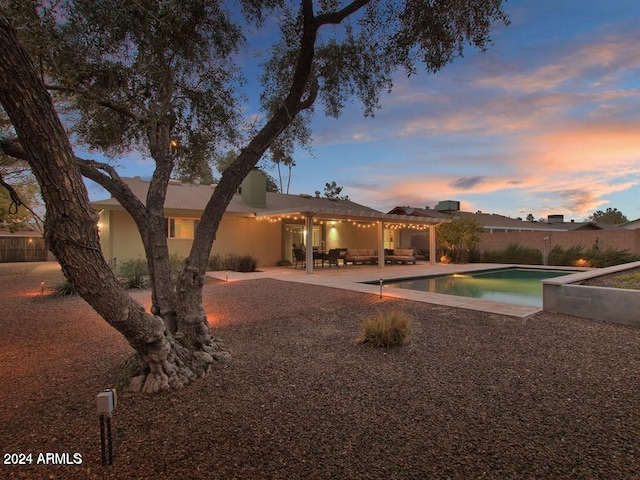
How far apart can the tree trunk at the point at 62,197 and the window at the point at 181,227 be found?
13.2 m

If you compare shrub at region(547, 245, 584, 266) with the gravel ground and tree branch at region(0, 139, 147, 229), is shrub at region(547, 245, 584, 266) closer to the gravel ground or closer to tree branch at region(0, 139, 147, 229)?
the gravel ground

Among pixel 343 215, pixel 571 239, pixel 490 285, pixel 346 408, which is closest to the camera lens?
pixel 346 408

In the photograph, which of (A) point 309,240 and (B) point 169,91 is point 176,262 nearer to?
(A) point 309,240

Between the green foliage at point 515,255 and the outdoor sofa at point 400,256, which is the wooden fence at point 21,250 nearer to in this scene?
the outdoor sofa at point 400,256

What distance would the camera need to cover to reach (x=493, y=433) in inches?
108

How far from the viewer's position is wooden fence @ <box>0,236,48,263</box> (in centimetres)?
2667

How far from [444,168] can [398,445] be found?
17.4 meters

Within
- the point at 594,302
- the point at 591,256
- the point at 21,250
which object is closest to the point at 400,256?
the point at 591,256

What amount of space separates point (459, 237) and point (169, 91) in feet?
58.1

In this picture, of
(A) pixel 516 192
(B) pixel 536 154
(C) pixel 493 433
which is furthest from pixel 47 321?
(A) pixel 516 192

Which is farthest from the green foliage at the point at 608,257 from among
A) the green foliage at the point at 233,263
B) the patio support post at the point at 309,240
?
the green foliage at the point at 233,263

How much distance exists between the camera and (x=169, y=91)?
4922 millimetres

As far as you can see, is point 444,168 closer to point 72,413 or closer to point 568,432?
point 568,432

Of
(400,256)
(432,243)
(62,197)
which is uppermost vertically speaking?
(62,197)
